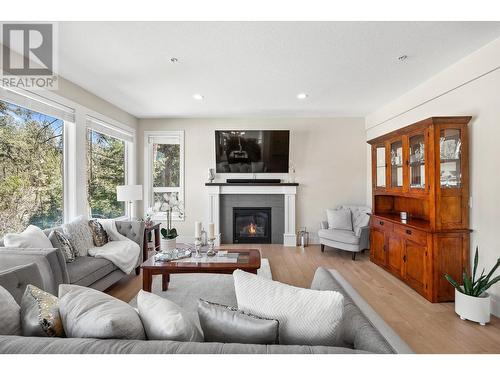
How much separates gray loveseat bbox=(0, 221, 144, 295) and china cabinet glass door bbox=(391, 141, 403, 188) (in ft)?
11.9

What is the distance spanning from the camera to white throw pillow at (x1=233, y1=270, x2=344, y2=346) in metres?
0.94

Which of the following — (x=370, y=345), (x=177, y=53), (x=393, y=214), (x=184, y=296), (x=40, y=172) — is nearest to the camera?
(x=370, y=345)

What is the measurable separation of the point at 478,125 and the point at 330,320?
113 inches

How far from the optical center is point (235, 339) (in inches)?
36.7

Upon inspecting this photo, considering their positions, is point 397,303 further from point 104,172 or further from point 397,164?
point 104,172

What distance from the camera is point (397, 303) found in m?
2.64

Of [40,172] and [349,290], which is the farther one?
[40,172]

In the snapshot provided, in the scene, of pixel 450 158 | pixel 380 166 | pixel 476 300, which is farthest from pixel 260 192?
pixel 476 300

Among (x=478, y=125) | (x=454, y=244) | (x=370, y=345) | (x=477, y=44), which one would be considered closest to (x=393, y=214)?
(x=454, y=244)

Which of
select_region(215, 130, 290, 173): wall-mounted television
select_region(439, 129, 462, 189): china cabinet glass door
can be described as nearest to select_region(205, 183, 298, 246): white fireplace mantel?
→ select_region(215, 130, 290, 173): wall-mounted television

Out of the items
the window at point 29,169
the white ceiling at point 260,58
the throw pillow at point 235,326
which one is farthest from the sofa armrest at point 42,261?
the white ceiling at point 260,58

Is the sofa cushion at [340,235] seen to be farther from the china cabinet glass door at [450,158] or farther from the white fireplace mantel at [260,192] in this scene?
the china cabinet glass door at [450,158]

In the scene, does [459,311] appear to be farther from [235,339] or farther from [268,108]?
[268,108]
